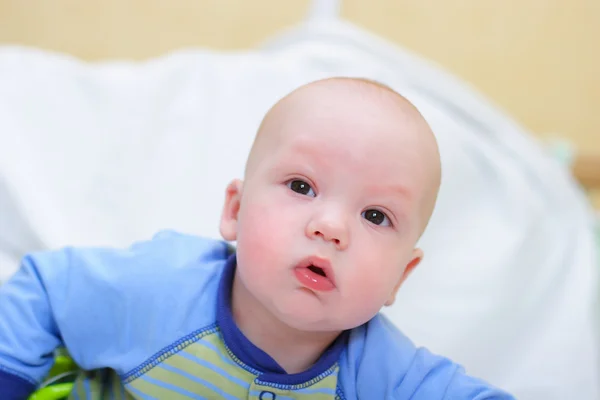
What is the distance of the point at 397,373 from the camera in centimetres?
69

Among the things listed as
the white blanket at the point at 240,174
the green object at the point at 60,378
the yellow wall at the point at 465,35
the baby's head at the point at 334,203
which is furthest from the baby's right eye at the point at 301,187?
the yellow wall at the point at 465,35

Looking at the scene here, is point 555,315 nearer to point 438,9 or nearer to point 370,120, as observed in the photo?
point 370,120

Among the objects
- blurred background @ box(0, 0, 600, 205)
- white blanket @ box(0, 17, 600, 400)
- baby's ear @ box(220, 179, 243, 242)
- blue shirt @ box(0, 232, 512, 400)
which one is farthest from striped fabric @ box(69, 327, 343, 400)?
blurred background @ box(0, 0, 600, 205)

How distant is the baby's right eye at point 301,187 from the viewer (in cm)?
63

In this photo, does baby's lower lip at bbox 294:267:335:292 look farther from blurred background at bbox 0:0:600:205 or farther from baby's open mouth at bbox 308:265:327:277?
blurred background at bbox 0:0:600:205

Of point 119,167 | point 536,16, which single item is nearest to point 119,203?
point 119,167

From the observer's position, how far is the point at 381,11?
1.95m

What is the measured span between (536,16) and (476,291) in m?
1.13

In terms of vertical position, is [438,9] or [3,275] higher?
[438,9]

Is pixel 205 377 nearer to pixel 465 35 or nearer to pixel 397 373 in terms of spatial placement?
pixel 397 373

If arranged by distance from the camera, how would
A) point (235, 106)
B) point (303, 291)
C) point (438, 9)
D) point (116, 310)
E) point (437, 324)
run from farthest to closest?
1. point (438, 9)
2. point (235, 106)
3. point (437, 324)
4. point (116, 310)
5. point (303, 291)

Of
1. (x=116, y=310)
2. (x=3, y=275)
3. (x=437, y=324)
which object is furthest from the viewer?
(x=437, y=324)

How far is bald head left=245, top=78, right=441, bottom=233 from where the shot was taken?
2.05 feet

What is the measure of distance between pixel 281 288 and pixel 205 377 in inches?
5.8
